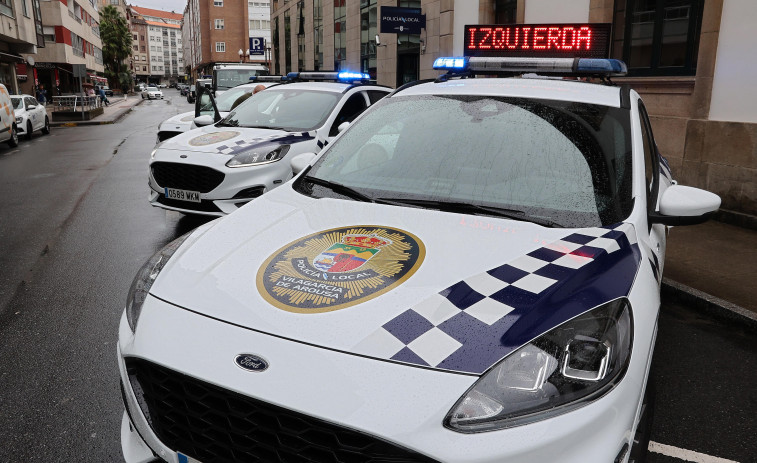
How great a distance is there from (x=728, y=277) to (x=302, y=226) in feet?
15.1

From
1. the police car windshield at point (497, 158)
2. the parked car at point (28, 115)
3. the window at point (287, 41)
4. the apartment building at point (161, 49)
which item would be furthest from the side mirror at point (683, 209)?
the apartment building at point (161, 49)

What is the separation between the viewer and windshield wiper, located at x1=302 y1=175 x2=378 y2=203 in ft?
9.08

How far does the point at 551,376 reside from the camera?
167cm

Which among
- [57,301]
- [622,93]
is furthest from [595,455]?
[57,301]

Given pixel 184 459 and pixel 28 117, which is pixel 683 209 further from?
pixel 28 117

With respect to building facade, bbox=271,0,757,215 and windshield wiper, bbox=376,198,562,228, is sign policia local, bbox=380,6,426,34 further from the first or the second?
windshield wiper, bbox=376,198,562,228

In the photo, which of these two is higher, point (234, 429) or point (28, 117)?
point (234, 429)

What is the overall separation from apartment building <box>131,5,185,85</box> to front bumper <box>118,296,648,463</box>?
590 feet

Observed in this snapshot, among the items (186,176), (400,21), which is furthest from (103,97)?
(186,176)

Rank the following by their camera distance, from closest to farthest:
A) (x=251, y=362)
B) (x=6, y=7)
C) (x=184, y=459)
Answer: (x=251, y=362), (x=184, y=459), (x=6, y=7)

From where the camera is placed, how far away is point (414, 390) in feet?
5.21

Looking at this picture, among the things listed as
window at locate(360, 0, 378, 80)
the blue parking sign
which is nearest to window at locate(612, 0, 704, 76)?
window at locate(360, 0, 378, 80)

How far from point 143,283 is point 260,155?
14.0 feet

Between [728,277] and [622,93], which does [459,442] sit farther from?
[728,277]
